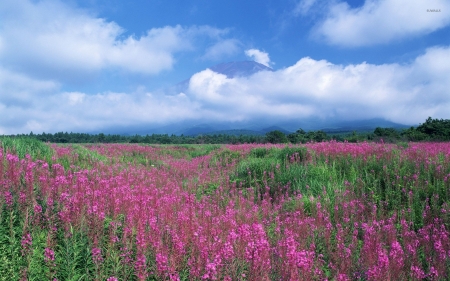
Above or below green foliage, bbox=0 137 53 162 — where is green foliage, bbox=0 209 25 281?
below

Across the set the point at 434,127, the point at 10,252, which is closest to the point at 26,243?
the point at 10,252

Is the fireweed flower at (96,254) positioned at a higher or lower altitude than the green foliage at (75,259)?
higher

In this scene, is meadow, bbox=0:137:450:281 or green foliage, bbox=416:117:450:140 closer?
meadow, bbox=0:137:450:281

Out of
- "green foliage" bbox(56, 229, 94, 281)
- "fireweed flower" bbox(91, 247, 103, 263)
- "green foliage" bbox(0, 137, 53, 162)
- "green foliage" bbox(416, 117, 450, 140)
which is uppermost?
"green foliage" bbox(416, 117, 450, 140)

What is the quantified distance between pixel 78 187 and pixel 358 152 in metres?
9.62

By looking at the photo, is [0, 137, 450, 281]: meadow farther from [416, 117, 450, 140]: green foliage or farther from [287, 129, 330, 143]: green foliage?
[287, 129, 330, 143]: green foliage

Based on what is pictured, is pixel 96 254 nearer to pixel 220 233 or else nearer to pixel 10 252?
pixel 10 252

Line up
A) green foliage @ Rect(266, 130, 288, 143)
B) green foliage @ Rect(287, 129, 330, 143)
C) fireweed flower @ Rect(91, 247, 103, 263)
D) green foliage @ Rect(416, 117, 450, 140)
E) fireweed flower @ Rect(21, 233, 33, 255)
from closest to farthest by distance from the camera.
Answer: fireweed flower @ Rect(91, 247, 103, 263), fireweed flower @ Rect(21, 233, 33, 255), green foliage @ Rect(416, 117, 450, 140), green foliage @ Rect(287, 129, 330, 143), green foliage @ Rect(266, 130, 288, 143)

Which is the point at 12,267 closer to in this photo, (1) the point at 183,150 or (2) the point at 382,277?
(2) the point at 382,277

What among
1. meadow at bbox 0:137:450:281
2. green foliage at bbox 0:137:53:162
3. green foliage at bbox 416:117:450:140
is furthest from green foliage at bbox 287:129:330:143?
green foliage at bbox 0:137:53:162

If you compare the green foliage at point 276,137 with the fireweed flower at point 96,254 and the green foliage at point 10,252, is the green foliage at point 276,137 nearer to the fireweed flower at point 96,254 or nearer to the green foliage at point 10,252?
the green foliage at point 10,252

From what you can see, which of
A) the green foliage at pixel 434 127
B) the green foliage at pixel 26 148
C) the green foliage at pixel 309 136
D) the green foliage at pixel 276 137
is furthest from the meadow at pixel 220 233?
the green foliage at pixel 309 136

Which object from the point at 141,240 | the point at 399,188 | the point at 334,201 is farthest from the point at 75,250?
the point at 399,188

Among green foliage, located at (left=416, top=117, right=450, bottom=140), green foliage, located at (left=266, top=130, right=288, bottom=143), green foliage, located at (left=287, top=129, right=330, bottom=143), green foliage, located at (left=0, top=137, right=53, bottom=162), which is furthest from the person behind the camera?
green foliage, located at (left=266, top=130, right=288, bottom=143)
